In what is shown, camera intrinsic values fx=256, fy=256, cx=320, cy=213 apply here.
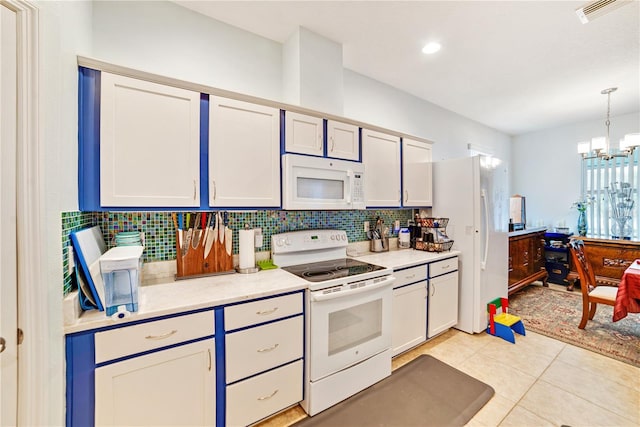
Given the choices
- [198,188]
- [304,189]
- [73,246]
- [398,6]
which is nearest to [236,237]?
[198,188]

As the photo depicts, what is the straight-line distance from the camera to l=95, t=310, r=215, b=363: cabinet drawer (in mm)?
1179

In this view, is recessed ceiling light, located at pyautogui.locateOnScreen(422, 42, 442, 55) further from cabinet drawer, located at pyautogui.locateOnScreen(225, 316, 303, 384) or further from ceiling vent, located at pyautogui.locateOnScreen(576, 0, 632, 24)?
cabinet drawer, located at pyautogui.locateOnScreen(225, 316, 303, 384)

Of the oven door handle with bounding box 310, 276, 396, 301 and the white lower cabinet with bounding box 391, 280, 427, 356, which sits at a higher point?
the oven door handle with bounding box 310, 276, 396, 301

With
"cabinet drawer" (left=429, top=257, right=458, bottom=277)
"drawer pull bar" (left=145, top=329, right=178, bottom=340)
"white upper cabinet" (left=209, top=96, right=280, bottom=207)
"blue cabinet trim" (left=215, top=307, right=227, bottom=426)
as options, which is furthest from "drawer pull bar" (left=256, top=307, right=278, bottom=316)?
"cabinet drawer" (left=429, top=257, right=458, bottom=277)

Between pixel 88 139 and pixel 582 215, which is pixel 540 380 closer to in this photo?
pixel 88 139

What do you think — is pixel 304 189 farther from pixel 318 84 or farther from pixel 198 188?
pixel 318 84

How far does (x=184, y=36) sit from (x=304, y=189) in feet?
4.85

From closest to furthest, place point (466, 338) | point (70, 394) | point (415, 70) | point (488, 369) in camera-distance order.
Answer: point (70, 394) → point (488, 369) → point (466, 338) → point (415, 70)

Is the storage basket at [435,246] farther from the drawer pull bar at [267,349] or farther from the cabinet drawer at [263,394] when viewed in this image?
the drawer pull bar at [267,349]

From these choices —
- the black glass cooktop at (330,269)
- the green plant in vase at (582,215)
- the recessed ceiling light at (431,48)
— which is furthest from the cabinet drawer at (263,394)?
the green plant in vase at (582,215)

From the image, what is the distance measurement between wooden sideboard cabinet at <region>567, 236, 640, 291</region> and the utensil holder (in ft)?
11.0

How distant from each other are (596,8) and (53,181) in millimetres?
3622

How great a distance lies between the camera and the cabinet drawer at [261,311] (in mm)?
1452

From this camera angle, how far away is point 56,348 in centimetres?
107
